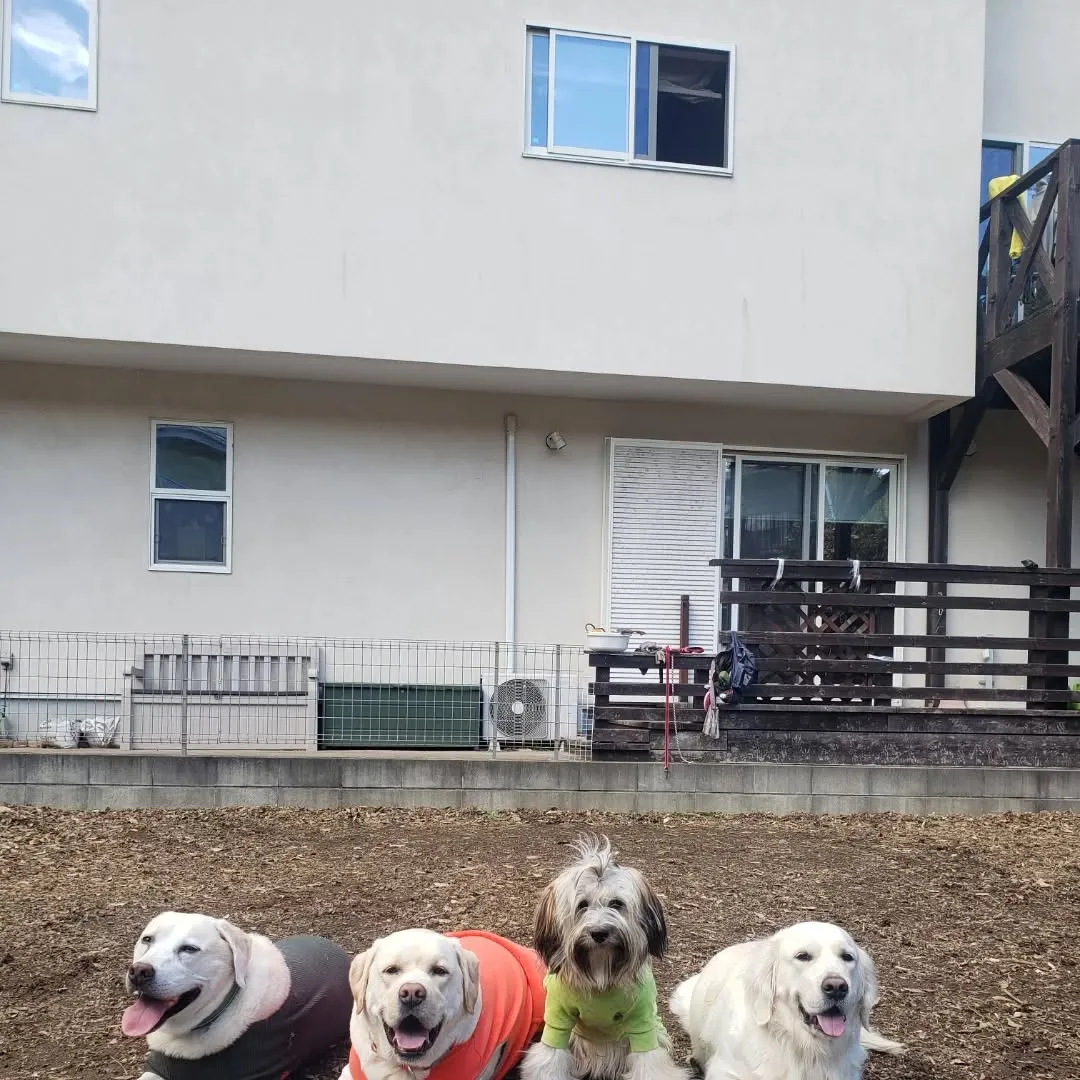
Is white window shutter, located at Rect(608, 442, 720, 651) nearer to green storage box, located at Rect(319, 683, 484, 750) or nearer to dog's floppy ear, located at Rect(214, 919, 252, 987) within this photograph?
green storage box, located at Rect(319, 683, 484, 750)

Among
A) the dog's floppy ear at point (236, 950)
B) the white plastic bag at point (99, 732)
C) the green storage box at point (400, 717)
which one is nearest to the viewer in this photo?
the dog's floppy ear at point (236, 950)

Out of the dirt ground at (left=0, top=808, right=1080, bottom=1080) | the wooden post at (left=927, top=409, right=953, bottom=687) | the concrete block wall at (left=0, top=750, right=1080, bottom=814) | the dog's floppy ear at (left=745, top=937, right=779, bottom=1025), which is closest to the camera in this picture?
the dog's floppy ear at (left=745, top=937, right=779, bottom=1025)

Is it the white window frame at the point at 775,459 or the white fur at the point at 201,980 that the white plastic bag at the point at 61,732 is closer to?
the white window frame at the point at 775,459

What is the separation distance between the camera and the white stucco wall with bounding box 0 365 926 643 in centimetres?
820

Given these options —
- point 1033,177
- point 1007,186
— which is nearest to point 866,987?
point 1033,177

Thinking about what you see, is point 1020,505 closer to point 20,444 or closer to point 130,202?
point 130,202

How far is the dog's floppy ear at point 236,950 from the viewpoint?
9.38 ft

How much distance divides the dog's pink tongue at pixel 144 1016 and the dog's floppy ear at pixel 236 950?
0.21 m

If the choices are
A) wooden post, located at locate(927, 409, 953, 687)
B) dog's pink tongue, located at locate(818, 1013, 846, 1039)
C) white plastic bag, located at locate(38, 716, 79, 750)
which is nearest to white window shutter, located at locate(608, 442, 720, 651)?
wooden post, located at locate(927, 409, 953, 687)

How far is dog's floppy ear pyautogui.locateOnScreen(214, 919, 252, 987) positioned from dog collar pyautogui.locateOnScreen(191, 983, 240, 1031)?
22mm

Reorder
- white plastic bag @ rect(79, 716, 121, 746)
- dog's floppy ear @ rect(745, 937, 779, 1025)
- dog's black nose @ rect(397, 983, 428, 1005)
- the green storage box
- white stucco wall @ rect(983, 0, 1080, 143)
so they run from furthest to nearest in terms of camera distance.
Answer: white stucco wall @ rect(983, 0, 1080, 143) < the green storage box < white plastic bag @ rect(79, 716, 121, 746) < dog's floppy ear @ rect(745, 937, 779, 1025) < dog's black nose @ rect(397, 983, 428, 1005)

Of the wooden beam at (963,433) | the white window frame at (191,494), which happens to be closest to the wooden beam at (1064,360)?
the wooden beam at (963,433)

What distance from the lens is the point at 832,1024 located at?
260cm

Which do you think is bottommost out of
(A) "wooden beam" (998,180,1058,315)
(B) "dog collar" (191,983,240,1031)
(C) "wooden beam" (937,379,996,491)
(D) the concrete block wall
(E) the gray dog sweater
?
(D) the concrete block wall
